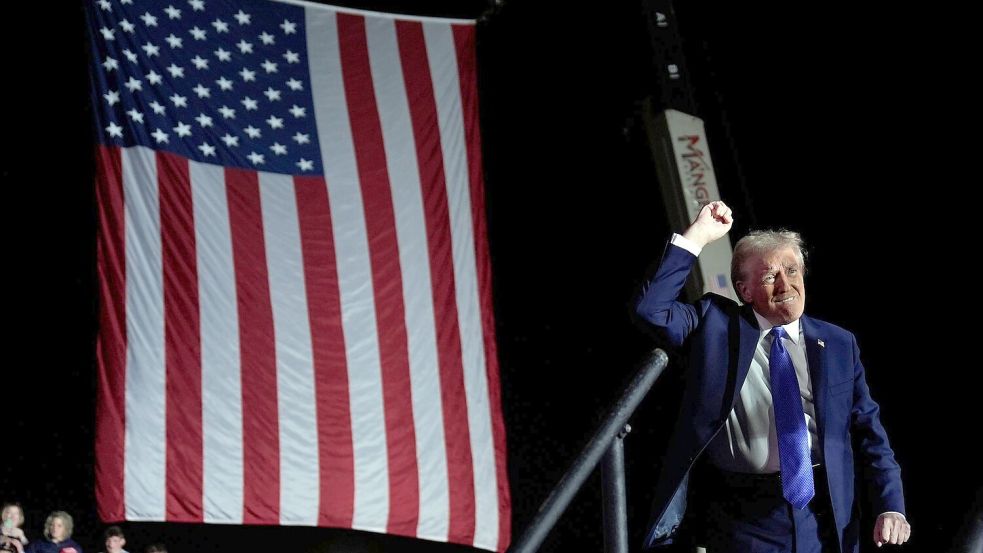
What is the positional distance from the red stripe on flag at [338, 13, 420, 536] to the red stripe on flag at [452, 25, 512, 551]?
0.48 meters

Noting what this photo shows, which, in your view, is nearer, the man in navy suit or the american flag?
the man in navy suit

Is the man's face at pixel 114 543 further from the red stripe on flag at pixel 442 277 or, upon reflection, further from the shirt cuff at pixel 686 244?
the shirt cuff at pixel 686 244

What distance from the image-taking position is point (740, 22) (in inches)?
254

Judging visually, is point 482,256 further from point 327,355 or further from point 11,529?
point 11,529

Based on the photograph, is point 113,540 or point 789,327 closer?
point 789,327

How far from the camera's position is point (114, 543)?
519cm

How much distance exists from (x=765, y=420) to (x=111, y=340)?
3.55m

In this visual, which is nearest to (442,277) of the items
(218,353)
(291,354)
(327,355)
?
(327,355)

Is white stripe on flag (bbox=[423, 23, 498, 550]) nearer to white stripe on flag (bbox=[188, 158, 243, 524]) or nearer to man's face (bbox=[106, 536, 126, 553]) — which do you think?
white stripe on flag (bbox=[188, 158, 243, 524])

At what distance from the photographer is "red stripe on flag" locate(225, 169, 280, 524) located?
193 inches

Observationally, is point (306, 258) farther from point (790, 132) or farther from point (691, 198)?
point (790, 132)

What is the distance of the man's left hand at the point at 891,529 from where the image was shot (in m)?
1.84

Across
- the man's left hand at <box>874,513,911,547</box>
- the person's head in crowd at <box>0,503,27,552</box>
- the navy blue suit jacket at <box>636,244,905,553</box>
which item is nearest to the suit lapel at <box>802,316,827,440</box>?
the navy blue suit jacket at <box>636,244,905,553</box>

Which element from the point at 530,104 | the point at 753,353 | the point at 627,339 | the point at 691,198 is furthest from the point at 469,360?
the point at 753,353
